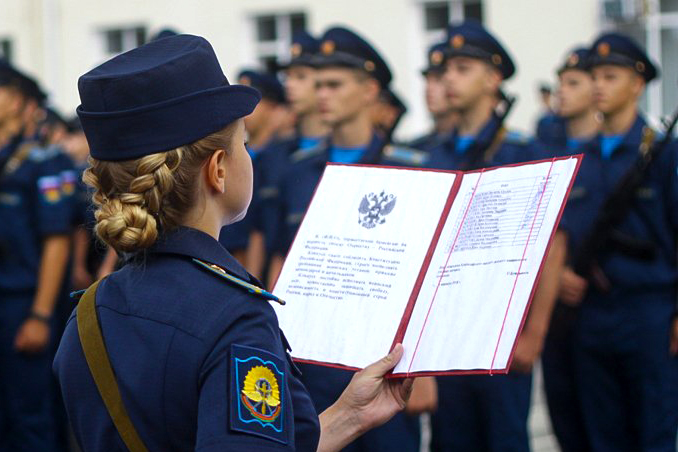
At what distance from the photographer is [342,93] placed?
16.5 feet

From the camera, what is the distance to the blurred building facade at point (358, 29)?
46.9 ft

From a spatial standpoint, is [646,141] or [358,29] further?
[358,29]

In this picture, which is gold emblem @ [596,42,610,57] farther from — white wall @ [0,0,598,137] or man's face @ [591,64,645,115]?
white wall @ [0,0,598,137]

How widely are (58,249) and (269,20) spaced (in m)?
10.9

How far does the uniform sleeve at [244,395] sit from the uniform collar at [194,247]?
164mm

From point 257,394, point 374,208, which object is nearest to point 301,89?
point 374,208

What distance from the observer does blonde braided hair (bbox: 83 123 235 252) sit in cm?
188

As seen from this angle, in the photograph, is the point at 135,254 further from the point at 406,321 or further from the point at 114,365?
the point at 406,321

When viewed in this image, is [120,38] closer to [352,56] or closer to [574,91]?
[574,91]

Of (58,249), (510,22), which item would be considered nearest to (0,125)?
(58,249)

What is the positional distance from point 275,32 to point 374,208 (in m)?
14.6

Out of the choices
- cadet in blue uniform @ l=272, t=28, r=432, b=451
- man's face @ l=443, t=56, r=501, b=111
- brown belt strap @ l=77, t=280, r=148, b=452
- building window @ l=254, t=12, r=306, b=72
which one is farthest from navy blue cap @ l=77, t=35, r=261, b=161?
building window @ l=254, t=12, r=306, b=72

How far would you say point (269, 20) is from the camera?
55.0 ft

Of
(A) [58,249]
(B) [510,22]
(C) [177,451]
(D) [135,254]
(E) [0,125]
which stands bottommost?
(B) [510,22]
